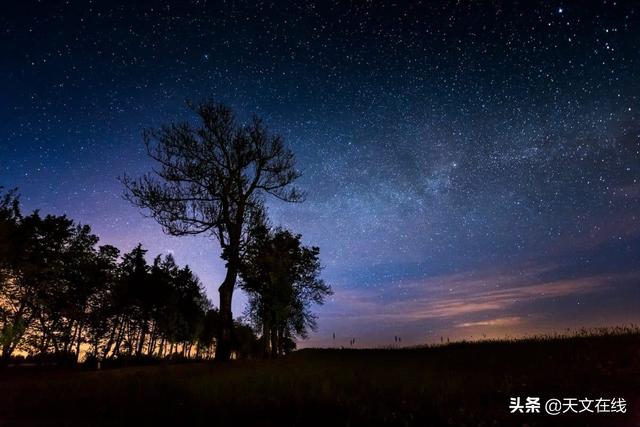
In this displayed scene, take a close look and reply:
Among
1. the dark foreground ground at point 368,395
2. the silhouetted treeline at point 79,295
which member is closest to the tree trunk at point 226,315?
the silhouetted treeline at point 79,295

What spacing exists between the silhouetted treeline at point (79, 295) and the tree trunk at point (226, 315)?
109 cm

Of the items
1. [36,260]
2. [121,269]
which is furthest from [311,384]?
[121,269]

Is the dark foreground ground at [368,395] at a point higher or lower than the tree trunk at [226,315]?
lower

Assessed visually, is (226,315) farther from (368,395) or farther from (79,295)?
(79,295)

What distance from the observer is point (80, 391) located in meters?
11.0

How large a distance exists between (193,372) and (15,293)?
29186mm

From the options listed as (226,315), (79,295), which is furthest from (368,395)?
(79,295)

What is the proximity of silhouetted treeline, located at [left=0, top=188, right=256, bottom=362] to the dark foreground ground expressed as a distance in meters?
11.1

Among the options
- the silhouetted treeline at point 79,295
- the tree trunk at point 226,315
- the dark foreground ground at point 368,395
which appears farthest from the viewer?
the silhouetted treeline at point 79,295

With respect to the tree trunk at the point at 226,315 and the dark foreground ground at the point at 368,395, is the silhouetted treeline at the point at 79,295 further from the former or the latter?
the dark foreground ground at the point at 368,395

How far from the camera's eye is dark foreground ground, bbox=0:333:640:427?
7.25 metres

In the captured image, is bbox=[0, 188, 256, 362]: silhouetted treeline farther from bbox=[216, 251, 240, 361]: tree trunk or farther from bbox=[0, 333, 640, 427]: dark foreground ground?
bbox=[0, 333, 640, 427]: dark foreground ground

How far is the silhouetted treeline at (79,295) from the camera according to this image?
32.9m

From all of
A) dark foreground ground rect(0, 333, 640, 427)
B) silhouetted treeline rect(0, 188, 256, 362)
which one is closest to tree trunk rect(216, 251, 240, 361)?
silhouetted treeline rect(0, 188, 256, 362)
